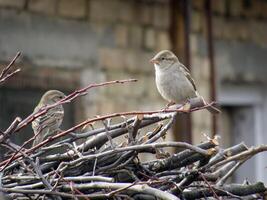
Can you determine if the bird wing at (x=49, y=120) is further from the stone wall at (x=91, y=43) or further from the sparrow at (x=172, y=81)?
the stone wall at (x=91, y=43)

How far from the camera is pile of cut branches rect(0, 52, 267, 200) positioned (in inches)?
105

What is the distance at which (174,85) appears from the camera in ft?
16.8

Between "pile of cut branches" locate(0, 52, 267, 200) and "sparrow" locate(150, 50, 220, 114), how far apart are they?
1.99m

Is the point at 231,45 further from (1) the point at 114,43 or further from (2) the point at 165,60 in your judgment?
(2) the point at 165,60

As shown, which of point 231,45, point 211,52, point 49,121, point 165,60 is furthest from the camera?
point 231,45

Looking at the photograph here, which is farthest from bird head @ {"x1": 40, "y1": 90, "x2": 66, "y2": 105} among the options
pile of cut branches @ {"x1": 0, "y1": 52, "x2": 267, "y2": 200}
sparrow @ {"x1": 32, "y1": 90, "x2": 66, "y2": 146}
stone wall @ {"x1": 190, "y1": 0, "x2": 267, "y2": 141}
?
stone wall @ {"x1": 190, "y1": 0, "x2": 267, "y2": 141}

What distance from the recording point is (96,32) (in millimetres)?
7633

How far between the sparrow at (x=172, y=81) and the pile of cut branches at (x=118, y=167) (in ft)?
6.54

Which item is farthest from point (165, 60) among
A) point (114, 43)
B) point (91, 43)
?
point (114, 43)

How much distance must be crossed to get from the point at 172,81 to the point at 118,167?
234 centimetres

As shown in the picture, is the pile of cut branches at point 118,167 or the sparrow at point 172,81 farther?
the sparrow at point 172,81

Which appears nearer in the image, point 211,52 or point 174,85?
point 174,85

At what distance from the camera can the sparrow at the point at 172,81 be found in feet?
16.5

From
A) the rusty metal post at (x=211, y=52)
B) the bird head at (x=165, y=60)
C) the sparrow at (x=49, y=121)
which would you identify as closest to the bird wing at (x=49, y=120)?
the sparrow at (x=49, y=121)
